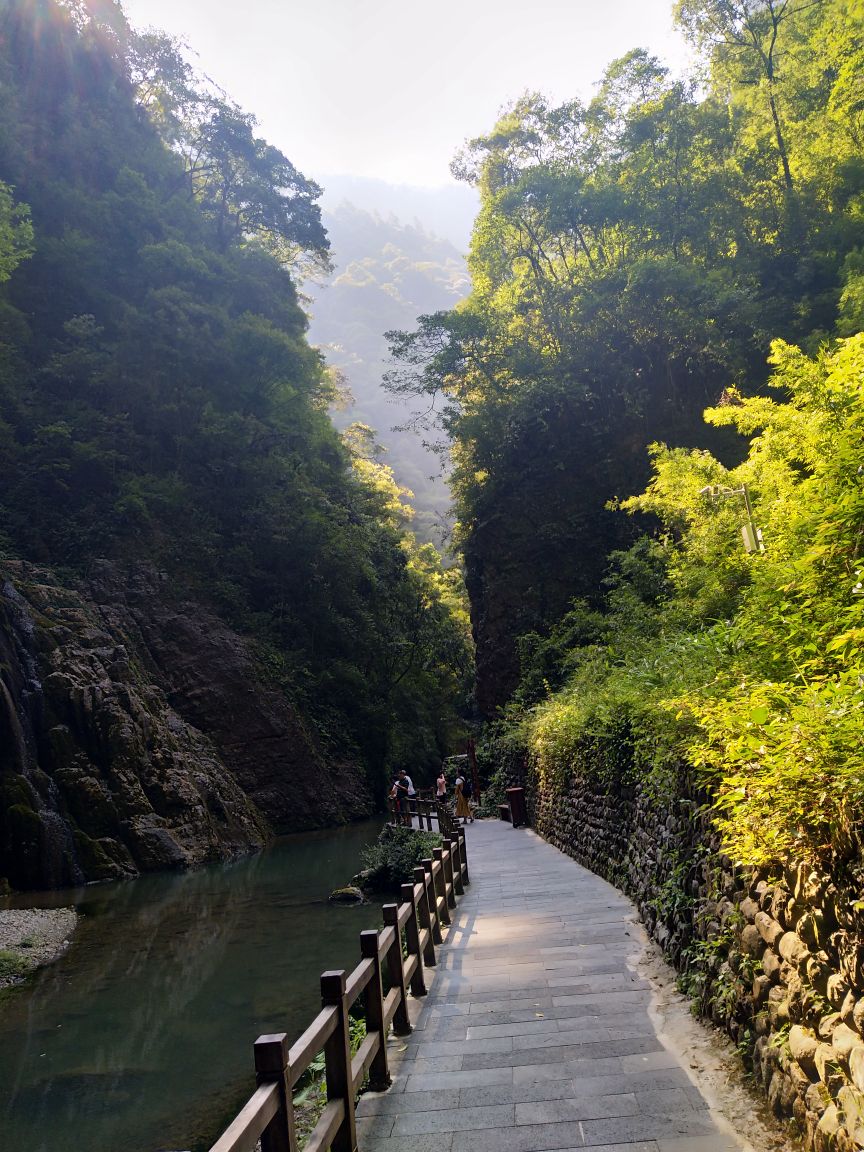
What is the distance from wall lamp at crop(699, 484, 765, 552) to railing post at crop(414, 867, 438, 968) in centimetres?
565

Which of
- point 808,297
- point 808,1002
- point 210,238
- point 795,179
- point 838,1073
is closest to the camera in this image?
point 838,1073

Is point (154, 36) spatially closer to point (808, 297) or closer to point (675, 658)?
point (808, 297)

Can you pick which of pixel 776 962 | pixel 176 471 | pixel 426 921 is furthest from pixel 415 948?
pixel 176 471

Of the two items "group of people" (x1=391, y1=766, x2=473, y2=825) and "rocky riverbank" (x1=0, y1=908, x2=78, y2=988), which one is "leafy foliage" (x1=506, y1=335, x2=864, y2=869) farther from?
"rocky riverbank" (x1=0, y1=908, x2=78, y2=988)

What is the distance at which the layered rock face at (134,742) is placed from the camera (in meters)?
19.3

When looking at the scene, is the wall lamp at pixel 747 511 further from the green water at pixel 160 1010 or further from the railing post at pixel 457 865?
the green water at pixel 160 1010

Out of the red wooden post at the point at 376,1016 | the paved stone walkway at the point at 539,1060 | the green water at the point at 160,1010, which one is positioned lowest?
the green water at the point at 160,1010

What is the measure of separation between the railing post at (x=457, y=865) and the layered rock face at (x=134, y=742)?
11.6 m

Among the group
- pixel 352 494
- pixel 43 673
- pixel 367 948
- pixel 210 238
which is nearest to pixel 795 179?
pixel 352 494

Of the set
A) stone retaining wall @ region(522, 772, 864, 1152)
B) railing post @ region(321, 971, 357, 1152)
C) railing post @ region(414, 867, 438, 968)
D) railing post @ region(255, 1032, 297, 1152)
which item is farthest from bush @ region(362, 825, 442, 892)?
railing post @ region(255, 1032, 297, 1152)

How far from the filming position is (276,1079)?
9.48 ft

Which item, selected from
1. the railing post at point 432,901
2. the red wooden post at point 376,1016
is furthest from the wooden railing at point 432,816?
the red wooden post at point 376,1016

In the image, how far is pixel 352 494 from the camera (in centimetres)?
3966

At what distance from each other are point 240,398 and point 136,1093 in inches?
1243
